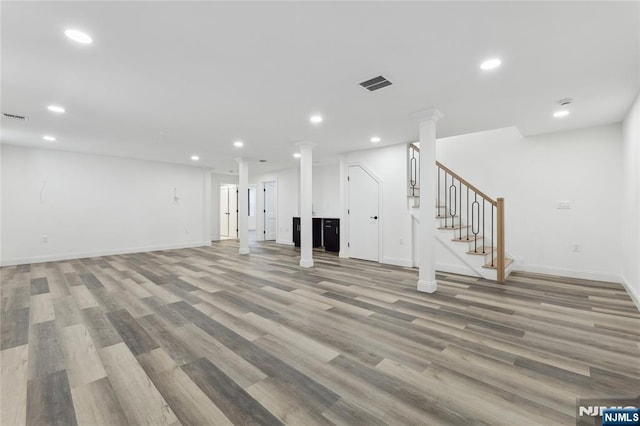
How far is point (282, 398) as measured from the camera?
1.65 meters

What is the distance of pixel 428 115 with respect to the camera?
12.3 feet

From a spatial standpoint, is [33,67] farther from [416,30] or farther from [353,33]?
[416,30]

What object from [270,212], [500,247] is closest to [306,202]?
[500,247]

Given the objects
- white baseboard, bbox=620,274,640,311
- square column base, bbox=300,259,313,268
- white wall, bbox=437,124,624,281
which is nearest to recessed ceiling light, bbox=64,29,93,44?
square column base, bbox=300,259,313,268

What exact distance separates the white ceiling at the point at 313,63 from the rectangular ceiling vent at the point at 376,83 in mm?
78

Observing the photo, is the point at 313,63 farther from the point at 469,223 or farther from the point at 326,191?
the point at 326,191

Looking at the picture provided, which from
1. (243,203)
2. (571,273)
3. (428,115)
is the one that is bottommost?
(571,273)

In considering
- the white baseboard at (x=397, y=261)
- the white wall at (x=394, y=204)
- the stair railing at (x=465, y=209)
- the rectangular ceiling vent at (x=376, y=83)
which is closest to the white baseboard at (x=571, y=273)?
the stair railing at (x=465, y=209)

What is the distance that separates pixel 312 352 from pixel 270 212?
821 cm

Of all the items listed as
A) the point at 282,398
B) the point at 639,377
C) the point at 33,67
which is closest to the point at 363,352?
the point at 282,398

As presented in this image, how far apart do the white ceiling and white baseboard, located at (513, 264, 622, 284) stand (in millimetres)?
2482

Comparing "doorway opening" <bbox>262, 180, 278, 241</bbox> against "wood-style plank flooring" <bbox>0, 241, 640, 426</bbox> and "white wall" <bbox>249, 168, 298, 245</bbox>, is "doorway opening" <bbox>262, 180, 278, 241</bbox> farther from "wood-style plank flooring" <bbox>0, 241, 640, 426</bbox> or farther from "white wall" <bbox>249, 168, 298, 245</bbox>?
"wood-style plank flooring" <bbox>0, 241, 640, 426</bbox>

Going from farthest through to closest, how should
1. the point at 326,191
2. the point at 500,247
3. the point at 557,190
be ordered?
the point at 326,191 → the point at 557,190 → the point at 500,247

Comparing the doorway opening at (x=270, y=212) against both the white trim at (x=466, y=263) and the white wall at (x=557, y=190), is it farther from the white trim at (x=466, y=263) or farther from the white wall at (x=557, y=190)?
the white wall at (x=557, y=190)
